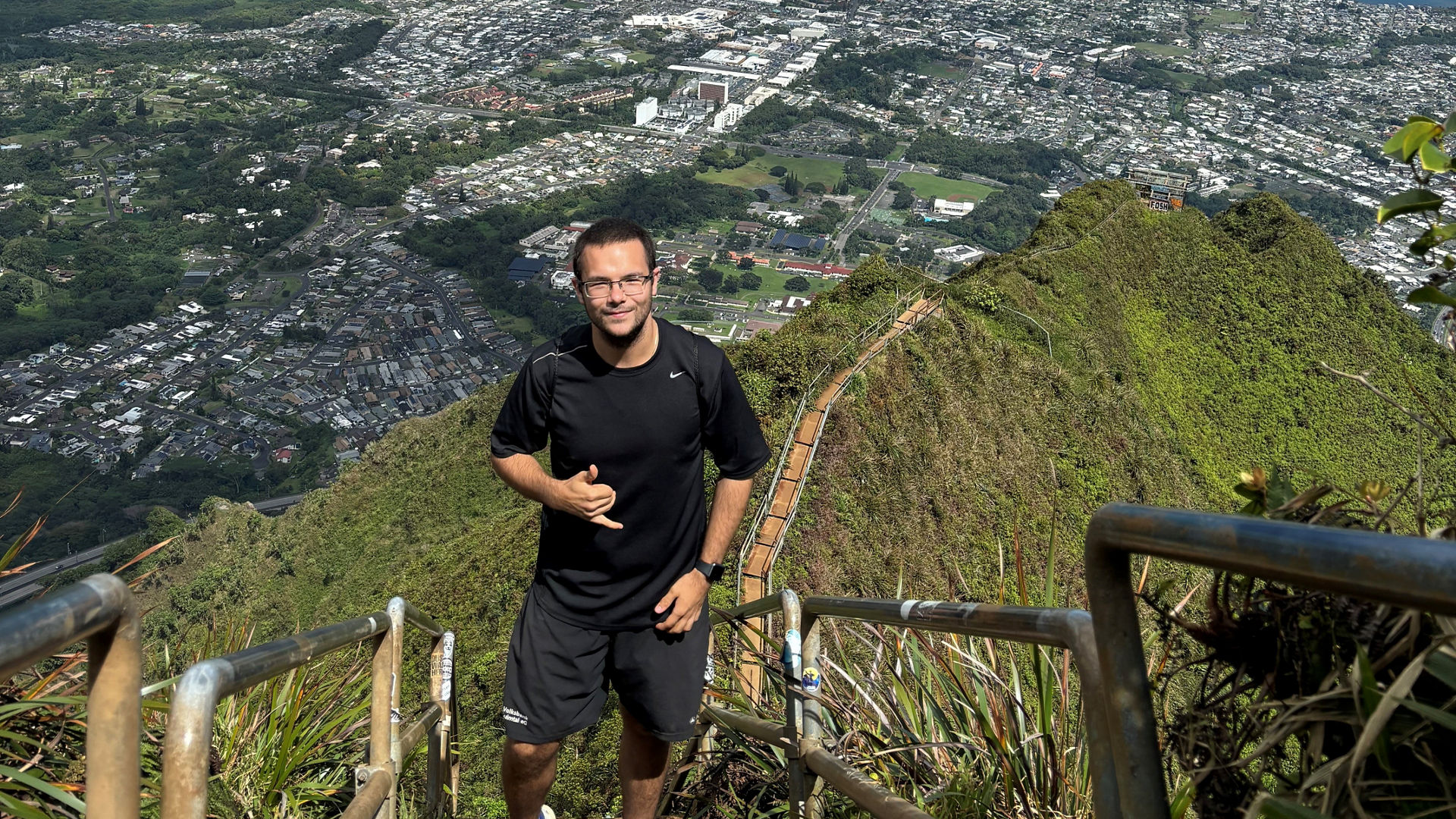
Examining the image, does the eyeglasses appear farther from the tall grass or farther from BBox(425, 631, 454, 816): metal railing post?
BBox(425, 631, 454, 816): metal railing post

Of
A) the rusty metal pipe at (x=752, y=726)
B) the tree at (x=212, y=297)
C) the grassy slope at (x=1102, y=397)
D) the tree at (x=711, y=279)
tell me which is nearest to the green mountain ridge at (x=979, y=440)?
the grassy slope at (x=1102, y=397)

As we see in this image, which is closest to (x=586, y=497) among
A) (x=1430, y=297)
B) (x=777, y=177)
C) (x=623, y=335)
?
(x=623, y=335)

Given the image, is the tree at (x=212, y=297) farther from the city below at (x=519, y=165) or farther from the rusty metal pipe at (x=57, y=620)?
the rusty metal pipe at (x=57, y=620)

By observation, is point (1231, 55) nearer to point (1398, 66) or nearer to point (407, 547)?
point (1398, 66)

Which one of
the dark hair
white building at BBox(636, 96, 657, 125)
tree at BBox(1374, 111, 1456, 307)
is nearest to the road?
white building at BBox(636, 96, 657, 125)

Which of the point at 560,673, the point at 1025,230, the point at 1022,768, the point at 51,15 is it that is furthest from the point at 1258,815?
the point at 51,15

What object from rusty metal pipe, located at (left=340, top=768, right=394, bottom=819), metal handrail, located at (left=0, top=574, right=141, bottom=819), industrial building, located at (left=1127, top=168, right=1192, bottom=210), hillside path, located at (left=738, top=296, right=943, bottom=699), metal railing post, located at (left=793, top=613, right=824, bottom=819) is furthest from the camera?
industrial building, located at (left=1127, top=168, right=1192, bottom=210)

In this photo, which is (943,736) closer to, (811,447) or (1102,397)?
(811,447)
